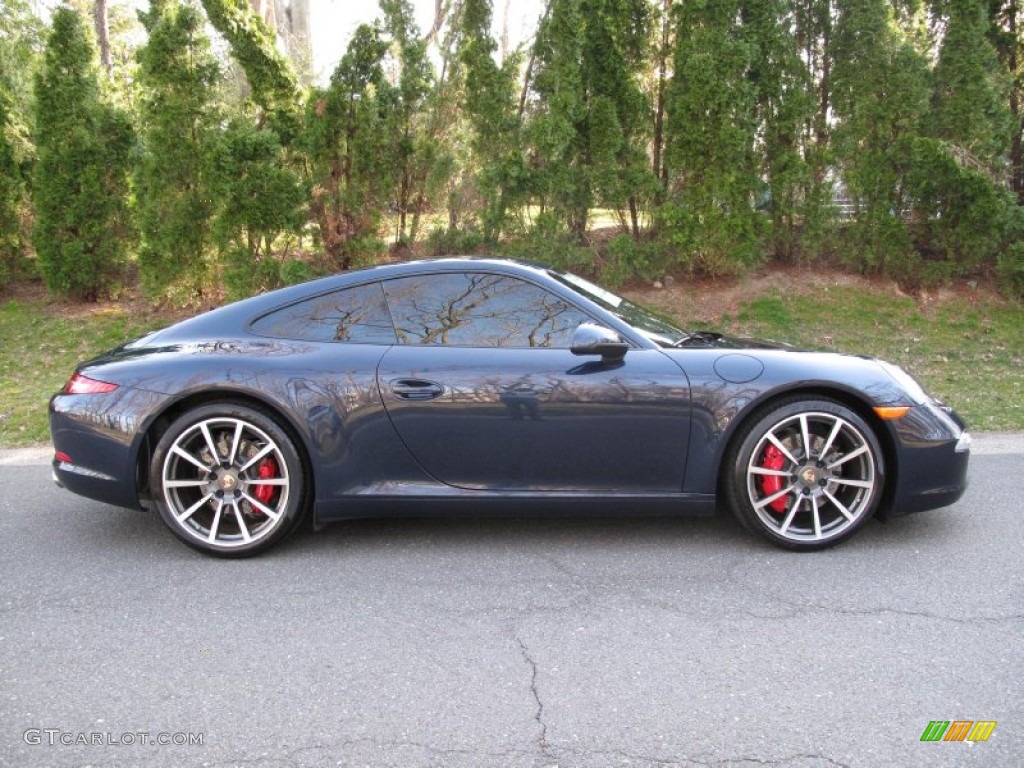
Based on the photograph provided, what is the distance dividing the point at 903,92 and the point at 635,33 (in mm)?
3072

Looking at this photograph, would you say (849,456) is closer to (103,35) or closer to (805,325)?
(805,325)

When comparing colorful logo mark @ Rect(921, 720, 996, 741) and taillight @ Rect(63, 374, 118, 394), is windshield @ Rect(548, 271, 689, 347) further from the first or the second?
taillight @ Rect(63, 374, 118, 394)

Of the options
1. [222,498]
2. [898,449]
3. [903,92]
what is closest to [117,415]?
[222,498]

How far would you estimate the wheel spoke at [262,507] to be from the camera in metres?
3.53

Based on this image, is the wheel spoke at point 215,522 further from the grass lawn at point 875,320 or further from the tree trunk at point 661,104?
the tree trunk at point 661,104

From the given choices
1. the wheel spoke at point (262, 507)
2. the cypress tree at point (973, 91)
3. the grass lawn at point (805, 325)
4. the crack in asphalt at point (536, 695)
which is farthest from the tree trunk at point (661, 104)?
the crack in asphalt at point (536, 695)

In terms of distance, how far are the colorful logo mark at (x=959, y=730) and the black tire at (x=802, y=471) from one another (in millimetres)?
1251

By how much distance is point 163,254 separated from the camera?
28.2 ft

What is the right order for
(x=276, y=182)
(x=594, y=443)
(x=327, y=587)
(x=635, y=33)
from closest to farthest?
(x=327, y=587)
(x=594, y=443)
(x=276, y=182)
(x=635, y=33)

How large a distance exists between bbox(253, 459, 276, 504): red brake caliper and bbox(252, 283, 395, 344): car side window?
0.60 meters

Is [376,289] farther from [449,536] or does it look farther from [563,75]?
[563,75]

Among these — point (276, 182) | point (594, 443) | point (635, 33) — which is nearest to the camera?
point (594, 443)

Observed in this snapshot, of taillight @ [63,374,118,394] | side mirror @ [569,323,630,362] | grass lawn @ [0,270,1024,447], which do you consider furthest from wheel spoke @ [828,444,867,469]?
grass lawn @ [0,270,1024,447]

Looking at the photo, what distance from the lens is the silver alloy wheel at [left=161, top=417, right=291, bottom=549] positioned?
3523 mm
